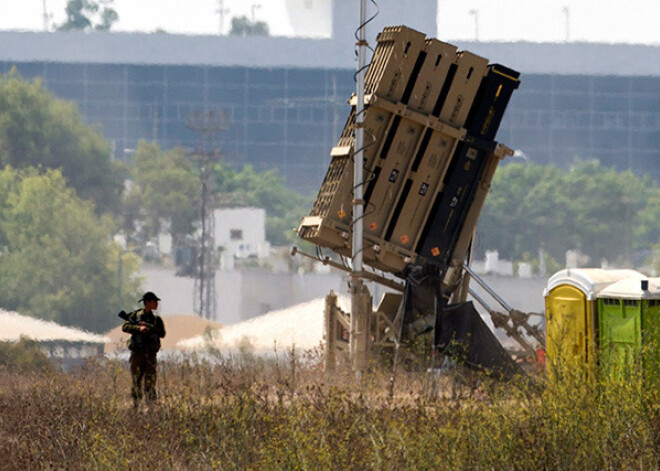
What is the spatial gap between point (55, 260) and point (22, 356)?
32499mm

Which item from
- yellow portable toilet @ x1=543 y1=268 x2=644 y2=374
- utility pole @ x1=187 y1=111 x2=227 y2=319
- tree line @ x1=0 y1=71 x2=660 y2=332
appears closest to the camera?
yellow portable toilet @ x1=543 y1=268 x2=644 y2=374

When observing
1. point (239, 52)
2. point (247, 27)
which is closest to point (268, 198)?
point (239, 52)

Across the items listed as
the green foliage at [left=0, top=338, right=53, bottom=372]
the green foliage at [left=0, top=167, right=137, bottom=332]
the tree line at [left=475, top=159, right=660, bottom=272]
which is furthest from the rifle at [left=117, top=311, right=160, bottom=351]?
the tree line at [left=475, top=159, right=660, bottom=272]

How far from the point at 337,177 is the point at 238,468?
9.57 metres

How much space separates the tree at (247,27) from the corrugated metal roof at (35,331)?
109759 millimetres

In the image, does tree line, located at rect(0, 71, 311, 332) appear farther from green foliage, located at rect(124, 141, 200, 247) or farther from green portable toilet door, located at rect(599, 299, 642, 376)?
green portable toilet door, located at rect(599, 299, 642, 376)

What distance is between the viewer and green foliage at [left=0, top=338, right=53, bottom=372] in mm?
26984

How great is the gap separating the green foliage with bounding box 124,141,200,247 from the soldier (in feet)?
217

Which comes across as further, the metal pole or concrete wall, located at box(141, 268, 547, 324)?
concrete wall, located at box(141, 268, 547, 324)

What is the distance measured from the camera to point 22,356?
27.9 metres

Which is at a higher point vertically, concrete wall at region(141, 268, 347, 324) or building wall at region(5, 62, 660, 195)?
building wall at region(5, 62, 660, 195)

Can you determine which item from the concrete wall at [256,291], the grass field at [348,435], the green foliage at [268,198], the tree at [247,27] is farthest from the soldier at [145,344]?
the tree at [247,27]

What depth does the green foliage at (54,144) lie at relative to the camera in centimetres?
7444

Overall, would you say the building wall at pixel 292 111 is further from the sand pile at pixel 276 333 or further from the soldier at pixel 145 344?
the soldier at pixel 145 344
